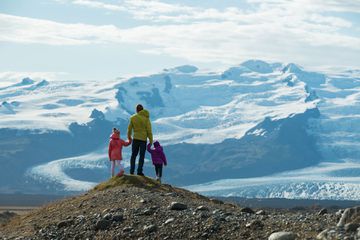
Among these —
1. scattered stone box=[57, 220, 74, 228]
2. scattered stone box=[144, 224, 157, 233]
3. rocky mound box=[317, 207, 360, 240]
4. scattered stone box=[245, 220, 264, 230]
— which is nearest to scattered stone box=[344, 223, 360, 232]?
rocky mound box=[317, 207, 360, 240]

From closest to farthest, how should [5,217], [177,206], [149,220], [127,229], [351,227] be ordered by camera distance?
[351,227] < [127,229] < [149,220] < [177,206] < [5,217]

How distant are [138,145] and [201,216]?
321 inches

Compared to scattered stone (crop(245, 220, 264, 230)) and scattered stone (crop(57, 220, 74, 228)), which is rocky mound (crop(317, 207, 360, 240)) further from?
scattered stone (crop(57, 220, 74, 228))

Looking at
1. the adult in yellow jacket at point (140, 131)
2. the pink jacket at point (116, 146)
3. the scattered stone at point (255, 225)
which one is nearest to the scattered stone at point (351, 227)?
the scattered stone at point (255, 225)

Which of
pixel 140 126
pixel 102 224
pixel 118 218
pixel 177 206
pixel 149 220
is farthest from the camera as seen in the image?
pixel 140 126

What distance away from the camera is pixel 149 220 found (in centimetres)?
1914

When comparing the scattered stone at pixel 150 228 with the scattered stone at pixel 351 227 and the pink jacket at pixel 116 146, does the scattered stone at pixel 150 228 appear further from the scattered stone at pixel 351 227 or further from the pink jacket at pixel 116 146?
the pink jacket at pixel 116 146

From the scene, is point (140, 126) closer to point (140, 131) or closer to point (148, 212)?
point (140, 131)

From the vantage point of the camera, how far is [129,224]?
19047 millimetres

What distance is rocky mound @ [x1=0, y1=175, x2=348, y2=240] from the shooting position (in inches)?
685

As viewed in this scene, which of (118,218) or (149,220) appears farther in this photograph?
(118,218)

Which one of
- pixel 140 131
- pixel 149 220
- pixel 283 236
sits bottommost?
pixel 149 220

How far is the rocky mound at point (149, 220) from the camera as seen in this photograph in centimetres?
1739

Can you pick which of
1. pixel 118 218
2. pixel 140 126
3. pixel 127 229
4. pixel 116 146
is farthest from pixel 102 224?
pixel 116 146
